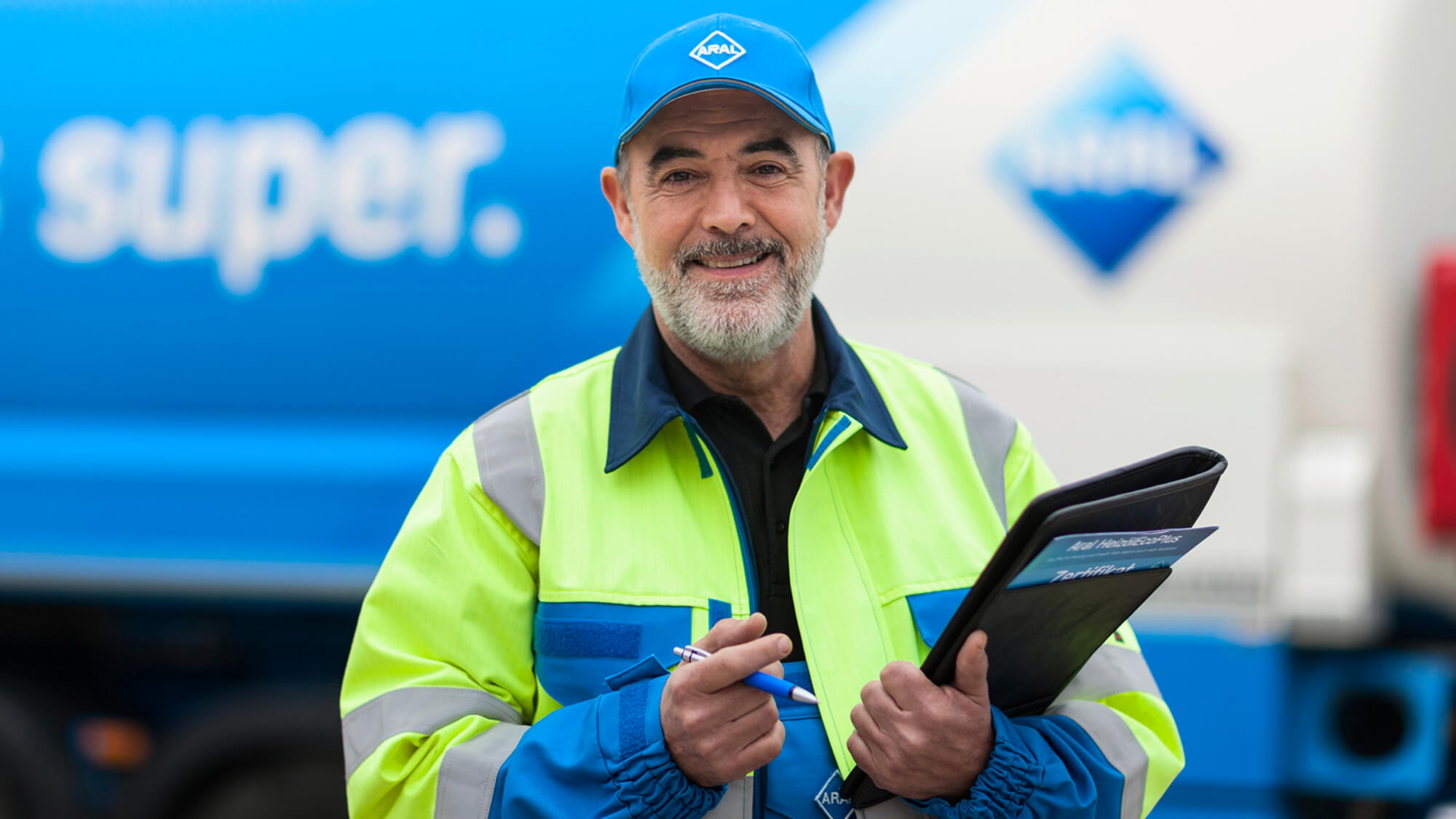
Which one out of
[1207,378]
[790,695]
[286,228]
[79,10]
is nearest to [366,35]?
[286,228]

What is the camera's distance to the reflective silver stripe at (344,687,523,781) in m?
1.47

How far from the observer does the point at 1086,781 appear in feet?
4.82

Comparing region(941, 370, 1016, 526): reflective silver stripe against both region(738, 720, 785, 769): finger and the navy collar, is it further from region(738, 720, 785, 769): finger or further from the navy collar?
region(738, 720, 785, 769): finger

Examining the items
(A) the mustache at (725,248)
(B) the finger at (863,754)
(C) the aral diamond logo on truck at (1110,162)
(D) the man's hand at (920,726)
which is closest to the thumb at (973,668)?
(D) the man's hand at (920,726)

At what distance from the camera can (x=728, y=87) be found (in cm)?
161

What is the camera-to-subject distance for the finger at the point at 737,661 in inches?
51.3

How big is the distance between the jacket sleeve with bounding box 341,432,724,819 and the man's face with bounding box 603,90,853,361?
34 centimetres

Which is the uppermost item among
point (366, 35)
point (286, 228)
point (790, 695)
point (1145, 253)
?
point (366, 35)

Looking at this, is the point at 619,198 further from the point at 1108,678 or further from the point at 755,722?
the point at 1108,678

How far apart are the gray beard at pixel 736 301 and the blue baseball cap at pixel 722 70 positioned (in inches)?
6.5

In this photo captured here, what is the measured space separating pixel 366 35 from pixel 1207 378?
198cm

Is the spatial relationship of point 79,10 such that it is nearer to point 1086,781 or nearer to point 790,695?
point 790,695

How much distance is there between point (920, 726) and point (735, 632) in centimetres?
21

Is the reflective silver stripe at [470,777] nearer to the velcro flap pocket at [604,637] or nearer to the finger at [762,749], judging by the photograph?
the velcro flap pocket at [604,637]
